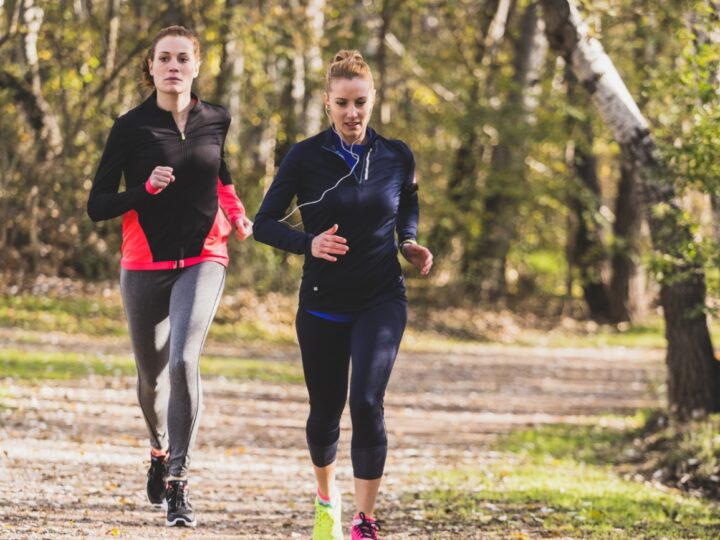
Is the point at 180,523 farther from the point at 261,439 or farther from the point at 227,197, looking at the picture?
the point at 261,439

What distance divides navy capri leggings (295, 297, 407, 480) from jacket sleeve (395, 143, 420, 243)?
1.10ft

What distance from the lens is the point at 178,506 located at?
589cm

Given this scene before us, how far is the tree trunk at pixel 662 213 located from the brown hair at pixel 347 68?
466 cm

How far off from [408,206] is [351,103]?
0.62 metres

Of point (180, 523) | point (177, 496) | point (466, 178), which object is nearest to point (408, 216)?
point (177, 496)

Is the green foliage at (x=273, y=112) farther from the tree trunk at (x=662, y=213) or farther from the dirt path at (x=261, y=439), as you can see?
the tree trunk at (x=662, y=213)

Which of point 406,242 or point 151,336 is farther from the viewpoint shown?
point 151,336

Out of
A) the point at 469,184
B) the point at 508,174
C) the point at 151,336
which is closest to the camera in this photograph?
the point at 151,336

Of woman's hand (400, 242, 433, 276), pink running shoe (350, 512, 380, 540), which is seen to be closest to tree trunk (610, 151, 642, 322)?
woman's hand (400, 242, 433, 276)

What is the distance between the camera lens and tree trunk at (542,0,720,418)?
9539 mm

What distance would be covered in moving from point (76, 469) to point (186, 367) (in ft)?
8.75

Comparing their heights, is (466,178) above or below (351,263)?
above

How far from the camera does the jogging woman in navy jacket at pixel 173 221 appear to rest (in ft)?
19.1

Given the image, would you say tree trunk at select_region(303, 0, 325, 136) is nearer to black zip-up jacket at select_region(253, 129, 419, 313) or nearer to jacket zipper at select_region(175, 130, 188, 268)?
jacket zipper at select_region(175, 130, 188, 268)
